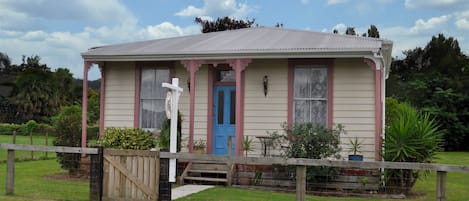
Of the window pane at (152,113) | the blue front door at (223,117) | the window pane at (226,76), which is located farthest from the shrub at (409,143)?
the window pane at (152,113)

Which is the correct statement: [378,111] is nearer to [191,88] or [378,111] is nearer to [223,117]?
[223,117]

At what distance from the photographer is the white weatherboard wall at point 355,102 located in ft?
39.1

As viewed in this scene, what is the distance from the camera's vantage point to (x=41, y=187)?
10648 mm

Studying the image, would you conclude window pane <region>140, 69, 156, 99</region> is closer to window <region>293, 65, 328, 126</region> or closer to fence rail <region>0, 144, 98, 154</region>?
window <region>293, 65, 328, 126</region>

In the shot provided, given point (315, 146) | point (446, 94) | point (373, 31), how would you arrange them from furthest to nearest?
1. point (373, 31)
2. point (446, 94)
3. point (315, 146)

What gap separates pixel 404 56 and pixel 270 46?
29.3 meters

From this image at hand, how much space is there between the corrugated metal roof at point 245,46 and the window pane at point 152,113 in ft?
4.39

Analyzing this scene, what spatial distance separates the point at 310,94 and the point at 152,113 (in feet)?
13.2

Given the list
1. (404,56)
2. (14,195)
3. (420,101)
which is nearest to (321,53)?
(14,195)

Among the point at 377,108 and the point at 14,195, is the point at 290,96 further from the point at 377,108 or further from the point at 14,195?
the point at 14,195

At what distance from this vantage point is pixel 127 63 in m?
13.7

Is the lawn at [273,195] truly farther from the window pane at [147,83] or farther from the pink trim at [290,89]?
the window pane at [147,83]

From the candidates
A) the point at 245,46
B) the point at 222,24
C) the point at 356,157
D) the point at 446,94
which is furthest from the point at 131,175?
the point at 446,94

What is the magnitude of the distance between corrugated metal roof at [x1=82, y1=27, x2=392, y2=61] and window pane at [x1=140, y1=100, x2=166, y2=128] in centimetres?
134
